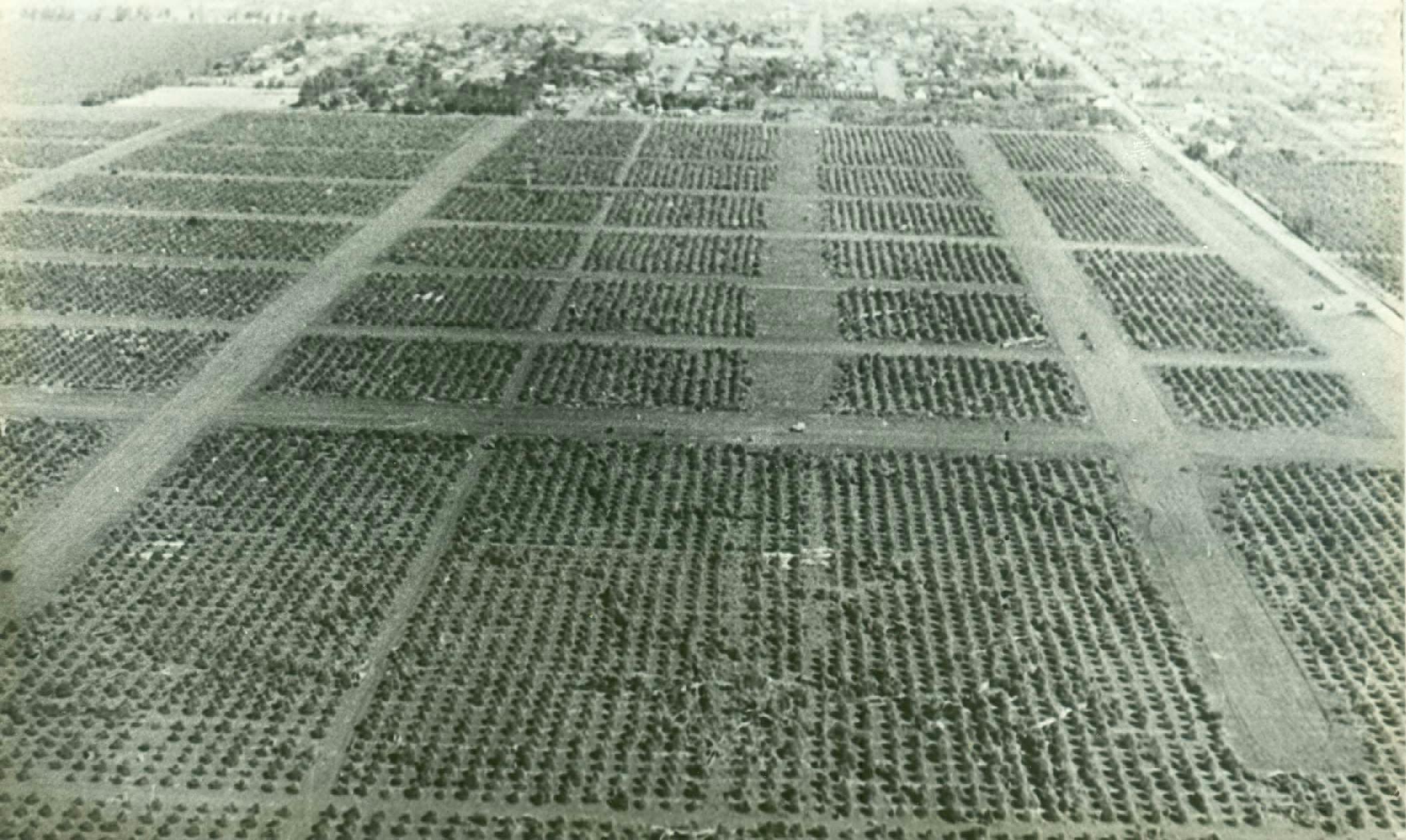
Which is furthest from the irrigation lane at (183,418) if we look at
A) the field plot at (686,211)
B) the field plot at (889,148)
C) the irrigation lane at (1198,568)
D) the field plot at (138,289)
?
the irrigation lane at (1198,568)

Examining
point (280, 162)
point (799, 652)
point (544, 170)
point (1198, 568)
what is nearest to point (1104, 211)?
point (544, 170)

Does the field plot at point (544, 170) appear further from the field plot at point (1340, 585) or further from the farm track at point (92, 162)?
the field plot at point (1340, 585)

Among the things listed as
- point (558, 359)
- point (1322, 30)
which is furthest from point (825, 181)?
point (1322, 30)

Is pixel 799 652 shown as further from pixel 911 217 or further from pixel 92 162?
pixel 92 162

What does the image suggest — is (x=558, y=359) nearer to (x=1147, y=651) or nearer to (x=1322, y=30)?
(x=1147, y=651)

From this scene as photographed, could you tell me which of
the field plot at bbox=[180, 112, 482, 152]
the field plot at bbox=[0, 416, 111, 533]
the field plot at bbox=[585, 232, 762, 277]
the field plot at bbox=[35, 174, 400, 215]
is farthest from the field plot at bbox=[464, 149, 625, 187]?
the field plot at bbox=[0, 416, 111, 533]

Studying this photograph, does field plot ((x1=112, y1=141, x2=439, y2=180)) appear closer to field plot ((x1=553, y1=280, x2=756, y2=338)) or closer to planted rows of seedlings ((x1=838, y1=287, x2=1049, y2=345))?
field plot ((x1=553, y1=280, x2=756, y2=338))
